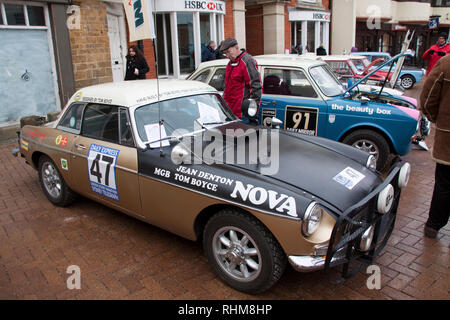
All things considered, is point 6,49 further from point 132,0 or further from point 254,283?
point 254,283

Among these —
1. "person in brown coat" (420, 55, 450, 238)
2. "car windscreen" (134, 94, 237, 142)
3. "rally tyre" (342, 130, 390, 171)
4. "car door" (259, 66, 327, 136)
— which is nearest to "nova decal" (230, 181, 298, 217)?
"car windscreen" (134, 94, 237, 142)

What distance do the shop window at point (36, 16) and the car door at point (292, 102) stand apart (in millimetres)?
5835

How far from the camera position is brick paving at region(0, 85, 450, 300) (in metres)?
3.26

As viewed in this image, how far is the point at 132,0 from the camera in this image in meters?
3.97

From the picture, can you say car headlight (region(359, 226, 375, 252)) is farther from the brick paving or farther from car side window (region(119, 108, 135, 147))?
car side window (region(119, 108, 135, 147))

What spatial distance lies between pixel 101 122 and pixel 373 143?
4045 mm

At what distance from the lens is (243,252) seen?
3109 mm

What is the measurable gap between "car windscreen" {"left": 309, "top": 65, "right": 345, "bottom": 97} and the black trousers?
8.47ft

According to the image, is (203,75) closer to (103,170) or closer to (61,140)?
(61,140)

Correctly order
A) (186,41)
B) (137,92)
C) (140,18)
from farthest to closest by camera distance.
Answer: (186,41), (137,92), (140,18)

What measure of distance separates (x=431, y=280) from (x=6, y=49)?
9.00m

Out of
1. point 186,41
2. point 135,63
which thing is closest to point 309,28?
point 186,41

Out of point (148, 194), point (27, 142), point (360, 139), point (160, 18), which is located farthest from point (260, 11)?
point (148, 194)

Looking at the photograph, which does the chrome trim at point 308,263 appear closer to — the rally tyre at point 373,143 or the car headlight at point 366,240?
the car headlight at point 366,240
